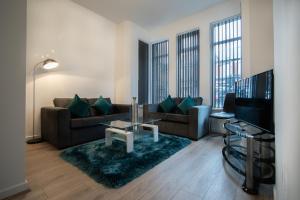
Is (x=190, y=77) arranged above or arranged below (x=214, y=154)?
above

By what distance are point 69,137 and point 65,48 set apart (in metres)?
2.04

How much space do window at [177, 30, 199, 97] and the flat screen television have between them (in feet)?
6.43

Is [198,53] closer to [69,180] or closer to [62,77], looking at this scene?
[62,77]

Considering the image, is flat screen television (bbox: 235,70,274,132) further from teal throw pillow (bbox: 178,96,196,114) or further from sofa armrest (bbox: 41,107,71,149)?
sofa armrest (bbox: 41,107,71,149)

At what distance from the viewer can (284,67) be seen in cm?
66

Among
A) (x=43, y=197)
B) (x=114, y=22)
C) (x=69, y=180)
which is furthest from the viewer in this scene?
(x=114, y=22)

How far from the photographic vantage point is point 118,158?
197cm

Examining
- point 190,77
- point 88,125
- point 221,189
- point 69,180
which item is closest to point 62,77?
point 88,125

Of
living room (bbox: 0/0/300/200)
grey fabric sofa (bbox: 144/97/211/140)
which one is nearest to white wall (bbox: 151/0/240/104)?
living room (bbox: 0/0/300/200)

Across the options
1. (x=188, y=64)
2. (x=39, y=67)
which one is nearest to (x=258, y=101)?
(x=188, y=64)

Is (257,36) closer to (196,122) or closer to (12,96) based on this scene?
(196,122)

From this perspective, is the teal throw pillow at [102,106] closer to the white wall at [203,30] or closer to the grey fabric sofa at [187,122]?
the grey fabric sofa at [187,122]

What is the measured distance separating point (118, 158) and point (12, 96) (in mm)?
1306

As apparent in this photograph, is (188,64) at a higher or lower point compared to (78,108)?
higher
